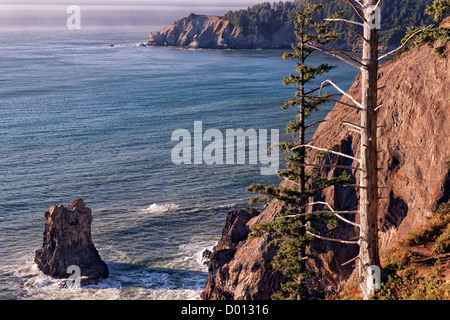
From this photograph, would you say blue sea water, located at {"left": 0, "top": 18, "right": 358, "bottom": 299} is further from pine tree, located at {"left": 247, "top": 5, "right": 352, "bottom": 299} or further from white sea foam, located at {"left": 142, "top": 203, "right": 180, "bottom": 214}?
pine tree, located at {"left": 247, "top": 5, "right": 352, "bottom": 299}

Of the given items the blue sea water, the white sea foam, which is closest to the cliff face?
the blue sea water

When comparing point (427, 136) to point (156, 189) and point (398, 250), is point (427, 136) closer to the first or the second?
point (398, 250)

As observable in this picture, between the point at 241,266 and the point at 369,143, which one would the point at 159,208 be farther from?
the point at 369,143

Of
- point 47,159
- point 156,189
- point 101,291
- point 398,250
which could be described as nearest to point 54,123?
point 47,159

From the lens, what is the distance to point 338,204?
31.7m

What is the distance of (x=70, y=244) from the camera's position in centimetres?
4266

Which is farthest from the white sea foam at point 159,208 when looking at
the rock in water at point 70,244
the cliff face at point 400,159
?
the cliff face at point 400,159

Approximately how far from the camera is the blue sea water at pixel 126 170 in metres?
43.2

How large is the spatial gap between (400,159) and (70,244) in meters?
27.2

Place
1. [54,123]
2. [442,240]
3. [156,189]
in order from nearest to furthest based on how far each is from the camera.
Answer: [442,240] → [156,189] → [54,123]

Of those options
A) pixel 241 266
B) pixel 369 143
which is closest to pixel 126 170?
pixel 241 266
